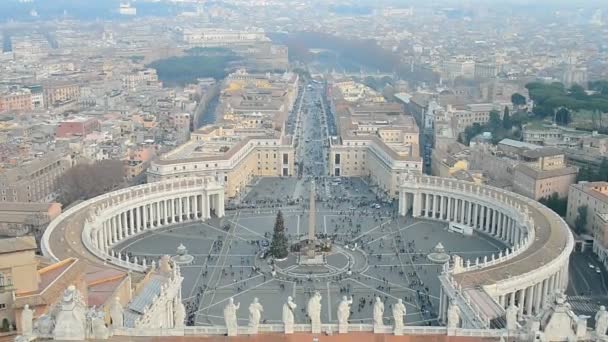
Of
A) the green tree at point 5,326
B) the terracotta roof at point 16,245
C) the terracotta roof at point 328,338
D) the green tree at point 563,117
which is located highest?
the terracotta roof at point 16,245

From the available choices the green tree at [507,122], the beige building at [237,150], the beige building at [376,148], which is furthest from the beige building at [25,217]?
the green tree at [507,122]

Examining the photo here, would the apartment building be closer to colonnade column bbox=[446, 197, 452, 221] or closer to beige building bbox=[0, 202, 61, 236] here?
beige building bbox=[0, 202, 61, 236]

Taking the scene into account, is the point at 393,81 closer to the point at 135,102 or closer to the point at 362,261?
the point at 135,102

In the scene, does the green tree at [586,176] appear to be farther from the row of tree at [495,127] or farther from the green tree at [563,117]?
the row of tree at [495,127]

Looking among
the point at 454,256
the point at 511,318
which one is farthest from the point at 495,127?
the point at 511,318

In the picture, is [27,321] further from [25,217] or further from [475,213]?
[475,213]

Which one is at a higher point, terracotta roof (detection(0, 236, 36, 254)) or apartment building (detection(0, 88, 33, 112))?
terracotta roof (detection(0, 236, 36, 254))

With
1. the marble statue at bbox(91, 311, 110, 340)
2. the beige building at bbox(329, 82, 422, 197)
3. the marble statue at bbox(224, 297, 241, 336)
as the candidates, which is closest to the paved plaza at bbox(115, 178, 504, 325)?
the beige building at bbox(329, 82, 422, 197)
